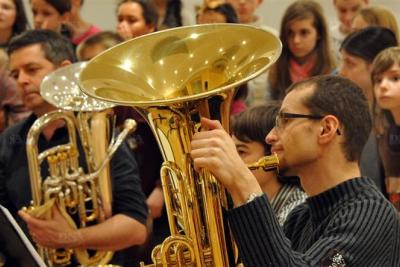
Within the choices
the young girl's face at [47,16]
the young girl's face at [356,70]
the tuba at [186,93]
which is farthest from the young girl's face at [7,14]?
the tuba at [186,93]

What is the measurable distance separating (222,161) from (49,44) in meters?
1.71

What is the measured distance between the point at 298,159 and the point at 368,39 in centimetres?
167

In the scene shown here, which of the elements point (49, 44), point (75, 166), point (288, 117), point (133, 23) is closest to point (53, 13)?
point (133, 23)

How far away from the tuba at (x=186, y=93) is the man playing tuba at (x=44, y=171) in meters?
0.92

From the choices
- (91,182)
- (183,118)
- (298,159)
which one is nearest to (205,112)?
(183,118)

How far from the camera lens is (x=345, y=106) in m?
2.07

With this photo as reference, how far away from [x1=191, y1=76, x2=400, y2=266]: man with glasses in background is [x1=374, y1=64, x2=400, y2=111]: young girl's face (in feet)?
3.60

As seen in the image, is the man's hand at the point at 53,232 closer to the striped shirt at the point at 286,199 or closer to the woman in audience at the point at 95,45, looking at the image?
the striped shirt at the point at 286,199

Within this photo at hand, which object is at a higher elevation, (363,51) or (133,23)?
(133,23)

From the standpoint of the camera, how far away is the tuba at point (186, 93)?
183 centimetres

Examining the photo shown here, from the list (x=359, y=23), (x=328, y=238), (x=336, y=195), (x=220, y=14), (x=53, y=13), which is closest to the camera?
(x=328, y=238)

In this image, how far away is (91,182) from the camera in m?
2.88

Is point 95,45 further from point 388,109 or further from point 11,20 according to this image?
point 388,109

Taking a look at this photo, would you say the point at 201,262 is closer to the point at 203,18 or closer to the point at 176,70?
the point at 176,70
